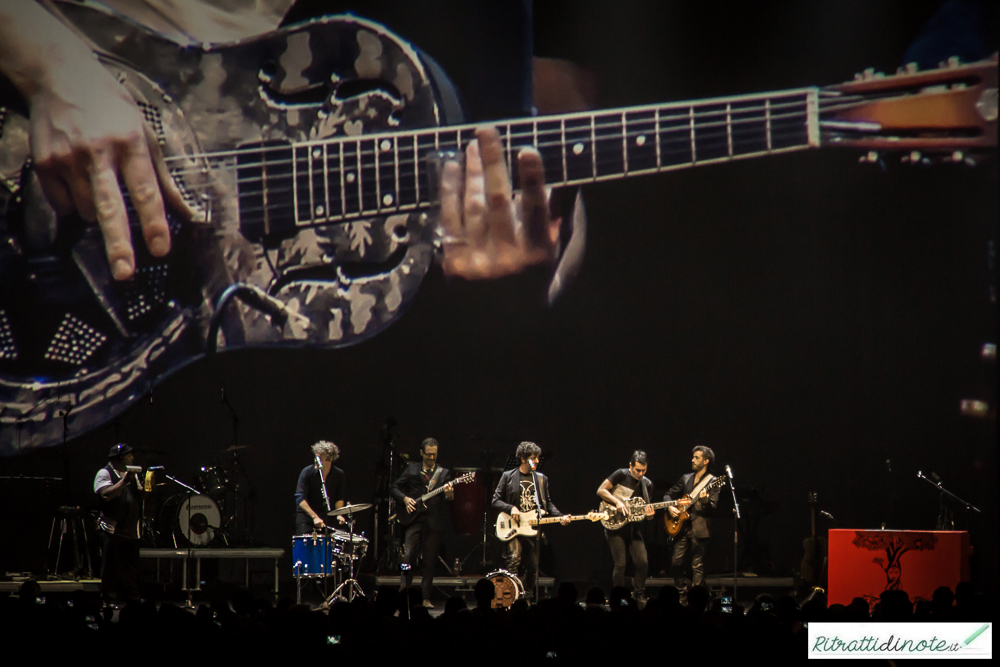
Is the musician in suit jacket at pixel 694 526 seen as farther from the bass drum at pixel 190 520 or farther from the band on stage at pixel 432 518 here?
the bass drum at pixel 190 520

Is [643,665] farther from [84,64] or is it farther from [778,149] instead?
[84,64]

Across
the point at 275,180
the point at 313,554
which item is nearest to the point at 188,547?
the point at 313,554

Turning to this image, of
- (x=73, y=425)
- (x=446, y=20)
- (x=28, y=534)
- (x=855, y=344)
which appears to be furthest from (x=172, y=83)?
(x=855, y=344)

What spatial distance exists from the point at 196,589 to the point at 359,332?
3122mm

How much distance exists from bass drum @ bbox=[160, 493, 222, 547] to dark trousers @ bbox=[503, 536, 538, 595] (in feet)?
9.82

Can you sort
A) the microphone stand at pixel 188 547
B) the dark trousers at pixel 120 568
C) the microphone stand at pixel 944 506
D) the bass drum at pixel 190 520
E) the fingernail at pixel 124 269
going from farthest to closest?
1. the fingernail at pixel 124 269
2. the microphone stand at pixel 944 506
3. the bass drum at pixel 190 520
4. the microphone stand at pixel 188 547
5. the dark trousers at pixel 120 568

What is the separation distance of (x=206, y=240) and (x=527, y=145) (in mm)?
3613

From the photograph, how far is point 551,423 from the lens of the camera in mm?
11242

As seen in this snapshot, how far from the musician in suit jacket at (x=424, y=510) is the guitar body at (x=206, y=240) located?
1916 mm

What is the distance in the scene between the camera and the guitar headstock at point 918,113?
36.8 feet

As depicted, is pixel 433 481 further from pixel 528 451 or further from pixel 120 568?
pixel 120 568

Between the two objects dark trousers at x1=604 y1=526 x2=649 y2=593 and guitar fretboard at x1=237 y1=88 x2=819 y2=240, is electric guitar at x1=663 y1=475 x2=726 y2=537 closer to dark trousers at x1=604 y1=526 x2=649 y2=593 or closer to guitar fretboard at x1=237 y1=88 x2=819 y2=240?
dark trousers at x1=604 y1=526 x2=649 y2=593

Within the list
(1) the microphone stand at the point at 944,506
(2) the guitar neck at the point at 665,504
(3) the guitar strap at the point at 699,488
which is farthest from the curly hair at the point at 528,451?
(1) the microphone stand at the point at 944,506

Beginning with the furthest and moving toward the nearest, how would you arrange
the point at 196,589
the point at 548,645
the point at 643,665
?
the point at 196,589 < the point at 548,645 < the point at 643,665
